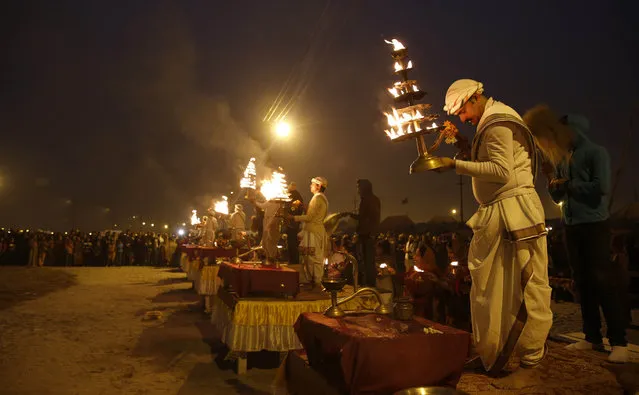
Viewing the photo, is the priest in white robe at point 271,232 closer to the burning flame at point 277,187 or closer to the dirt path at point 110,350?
the burning flame at point 277,187

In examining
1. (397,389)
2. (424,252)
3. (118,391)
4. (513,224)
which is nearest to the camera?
(397,389)

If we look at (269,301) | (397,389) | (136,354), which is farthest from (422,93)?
(136,354)

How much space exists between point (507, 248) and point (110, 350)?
259 inches

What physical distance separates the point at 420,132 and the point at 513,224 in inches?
34.6

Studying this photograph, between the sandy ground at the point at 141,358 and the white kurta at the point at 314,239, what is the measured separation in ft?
5.30

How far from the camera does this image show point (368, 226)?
8898 millimetres

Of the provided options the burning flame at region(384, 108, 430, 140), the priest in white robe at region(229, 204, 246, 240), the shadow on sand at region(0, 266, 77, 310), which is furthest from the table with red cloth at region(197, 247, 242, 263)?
the burning flame at region(384, 108, 430, 140)

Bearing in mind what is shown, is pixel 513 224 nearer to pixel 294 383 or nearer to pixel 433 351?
pixel 433 351

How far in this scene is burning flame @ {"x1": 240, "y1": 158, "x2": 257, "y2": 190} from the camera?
872 centimetres

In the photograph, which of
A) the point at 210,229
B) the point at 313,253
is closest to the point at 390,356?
the point at 313,253

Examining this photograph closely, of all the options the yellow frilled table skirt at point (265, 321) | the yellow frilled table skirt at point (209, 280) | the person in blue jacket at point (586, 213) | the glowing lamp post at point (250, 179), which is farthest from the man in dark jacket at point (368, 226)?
the person in blue jacket at point (586, 213)

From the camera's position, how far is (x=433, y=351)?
96.3 inches

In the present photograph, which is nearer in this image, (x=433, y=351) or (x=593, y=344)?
(x=433, y=351)

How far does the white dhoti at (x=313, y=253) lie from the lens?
23.9 ft
